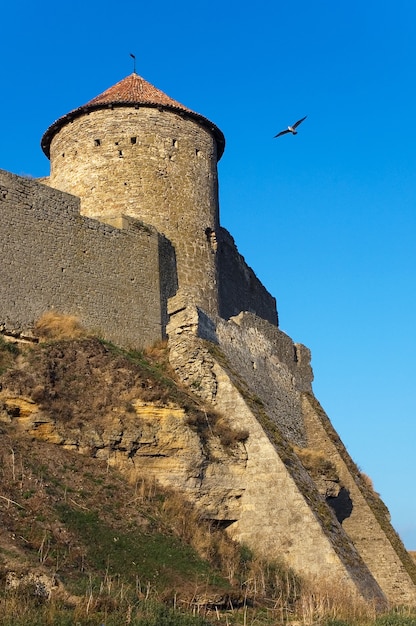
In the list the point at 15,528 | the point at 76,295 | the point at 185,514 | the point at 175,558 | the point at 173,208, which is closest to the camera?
the point at 15,528

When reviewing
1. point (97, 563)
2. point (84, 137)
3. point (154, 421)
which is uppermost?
point (84, 137)

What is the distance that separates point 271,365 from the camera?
80.6ft

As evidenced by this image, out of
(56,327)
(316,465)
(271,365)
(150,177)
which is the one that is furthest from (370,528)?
(150,177)

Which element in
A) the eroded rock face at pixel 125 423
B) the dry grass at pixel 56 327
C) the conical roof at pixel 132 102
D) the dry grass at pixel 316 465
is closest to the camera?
the eroded rock face at pixel 125 423

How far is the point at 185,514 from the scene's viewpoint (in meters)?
15.8

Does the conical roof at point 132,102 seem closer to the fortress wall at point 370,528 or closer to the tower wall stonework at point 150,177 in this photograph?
the tower wall stonework at point 150,177

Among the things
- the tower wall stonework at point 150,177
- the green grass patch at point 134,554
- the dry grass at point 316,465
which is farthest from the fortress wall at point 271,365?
the green grass patch at point 134,554

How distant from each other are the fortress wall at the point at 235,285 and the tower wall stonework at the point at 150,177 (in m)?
1.56

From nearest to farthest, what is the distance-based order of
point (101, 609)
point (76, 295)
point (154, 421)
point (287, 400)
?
point (101, 609)
point (154, 421)
point (76, 295)
point (287, 400)

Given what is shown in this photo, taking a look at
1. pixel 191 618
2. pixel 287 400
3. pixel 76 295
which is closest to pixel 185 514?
pixel 191 618

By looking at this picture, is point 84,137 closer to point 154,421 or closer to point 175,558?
point 154,421

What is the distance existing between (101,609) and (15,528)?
215 centimetres

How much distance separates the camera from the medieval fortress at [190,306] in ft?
55.7

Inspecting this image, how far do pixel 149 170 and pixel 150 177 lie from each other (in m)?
0.19
